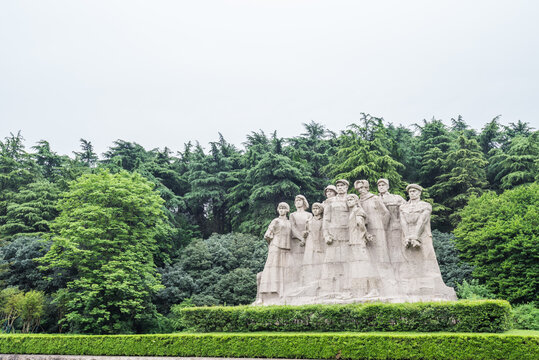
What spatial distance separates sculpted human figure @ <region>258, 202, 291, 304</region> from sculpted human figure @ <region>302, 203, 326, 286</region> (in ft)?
2.23

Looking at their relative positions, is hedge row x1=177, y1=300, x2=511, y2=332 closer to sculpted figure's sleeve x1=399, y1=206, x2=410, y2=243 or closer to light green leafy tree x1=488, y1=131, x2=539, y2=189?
sculpted figure's sleeve x1=399, y1=206, x2=410, y2=243

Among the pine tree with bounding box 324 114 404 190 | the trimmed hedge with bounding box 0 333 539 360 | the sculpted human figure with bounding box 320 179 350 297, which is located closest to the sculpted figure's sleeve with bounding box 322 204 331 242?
the sculpted human figure with bounding box 320 179 350 297

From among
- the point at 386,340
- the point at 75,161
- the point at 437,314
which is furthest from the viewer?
the point at 75,161

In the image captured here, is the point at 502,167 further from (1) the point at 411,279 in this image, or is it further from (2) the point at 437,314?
(2) the point at 437,314

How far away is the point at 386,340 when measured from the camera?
9.49 metres

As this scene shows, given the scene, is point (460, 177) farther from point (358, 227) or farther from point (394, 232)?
point (358, 227)

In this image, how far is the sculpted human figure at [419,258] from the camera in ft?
39.3

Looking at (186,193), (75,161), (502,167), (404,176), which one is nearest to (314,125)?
(404,176)

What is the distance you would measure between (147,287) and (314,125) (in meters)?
18.4

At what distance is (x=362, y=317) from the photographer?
11.1 meters

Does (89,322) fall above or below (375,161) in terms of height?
below

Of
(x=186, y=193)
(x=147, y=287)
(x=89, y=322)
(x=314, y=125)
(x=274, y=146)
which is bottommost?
(x=89, y=322)

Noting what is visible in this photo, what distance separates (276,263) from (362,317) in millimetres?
3687

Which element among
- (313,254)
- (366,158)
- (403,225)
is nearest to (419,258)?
(403,225)
